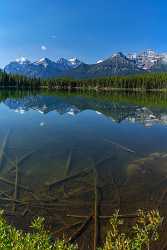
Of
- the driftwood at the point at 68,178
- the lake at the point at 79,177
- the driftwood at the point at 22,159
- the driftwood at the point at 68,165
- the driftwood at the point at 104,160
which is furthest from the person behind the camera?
the driftwood at the point at 104,160

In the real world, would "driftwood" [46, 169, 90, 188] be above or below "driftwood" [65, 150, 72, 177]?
below

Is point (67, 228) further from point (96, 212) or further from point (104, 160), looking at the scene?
point (104, 160)

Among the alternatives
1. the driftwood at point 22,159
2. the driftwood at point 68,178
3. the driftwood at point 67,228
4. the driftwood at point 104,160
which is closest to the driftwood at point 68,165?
the driftwood at point 68,178

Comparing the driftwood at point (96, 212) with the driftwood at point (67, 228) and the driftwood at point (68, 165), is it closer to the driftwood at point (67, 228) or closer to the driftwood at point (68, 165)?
the driftwood at point (67, 228)

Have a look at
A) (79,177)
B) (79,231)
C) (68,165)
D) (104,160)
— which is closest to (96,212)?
(79,231)

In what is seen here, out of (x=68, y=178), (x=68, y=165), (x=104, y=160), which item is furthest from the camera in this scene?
(x=104, y=160)

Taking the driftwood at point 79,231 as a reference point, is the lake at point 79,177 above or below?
above

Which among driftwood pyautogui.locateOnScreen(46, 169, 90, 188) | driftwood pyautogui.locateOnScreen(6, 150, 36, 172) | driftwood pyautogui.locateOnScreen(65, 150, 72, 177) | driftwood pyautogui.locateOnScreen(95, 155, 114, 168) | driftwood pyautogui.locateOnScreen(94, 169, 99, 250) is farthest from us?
driftwood pyautogui.locateOnScreen(95, 155, 114, 168)

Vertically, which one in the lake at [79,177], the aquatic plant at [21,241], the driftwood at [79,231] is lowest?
the driftwood at [79,231]

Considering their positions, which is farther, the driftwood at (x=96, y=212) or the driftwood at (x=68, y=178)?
the driftwood at (x=68, y=178)

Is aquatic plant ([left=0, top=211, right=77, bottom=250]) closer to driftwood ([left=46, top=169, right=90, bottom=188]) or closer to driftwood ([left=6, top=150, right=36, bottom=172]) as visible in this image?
driftwood ([left=46, top=169, right=90, bottom=188])

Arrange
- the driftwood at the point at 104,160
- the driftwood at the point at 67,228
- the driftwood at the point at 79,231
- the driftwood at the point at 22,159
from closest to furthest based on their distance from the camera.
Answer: the driftwood at the point at 79,231
the driftwood at the point at 67,228
the driftwood at the point at 22,159
the driftwood at the point at 104,160

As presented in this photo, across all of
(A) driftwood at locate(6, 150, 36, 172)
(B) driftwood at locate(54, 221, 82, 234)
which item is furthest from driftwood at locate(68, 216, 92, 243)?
(A) driftwood at locate(6, 150, 36, 172)

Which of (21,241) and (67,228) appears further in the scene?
(67,228)
